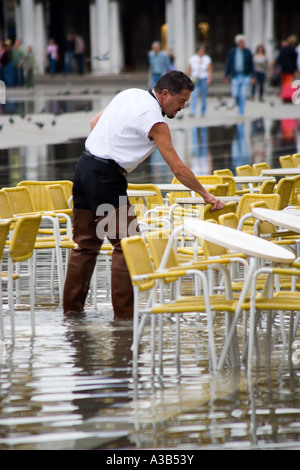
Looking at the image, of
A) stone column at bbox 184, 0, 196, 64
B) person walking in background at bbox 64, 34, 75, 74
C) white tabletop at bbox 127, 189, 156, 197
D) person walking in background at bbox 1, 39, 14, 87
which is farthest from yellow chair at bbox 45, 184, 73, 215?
stone column at bbox 184, 0, 196, 64

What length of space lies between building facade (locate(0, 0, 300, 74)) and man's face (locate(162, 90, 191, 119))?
4227 centimetres

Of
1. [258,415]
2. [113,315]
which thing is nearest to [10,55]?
[113,315]

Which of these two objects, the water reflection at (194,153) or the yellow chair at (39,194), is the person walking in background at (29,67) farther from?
the yellow chair at (39,194)

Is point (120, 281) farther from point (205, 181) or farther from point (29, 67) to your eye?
point (29, 67)

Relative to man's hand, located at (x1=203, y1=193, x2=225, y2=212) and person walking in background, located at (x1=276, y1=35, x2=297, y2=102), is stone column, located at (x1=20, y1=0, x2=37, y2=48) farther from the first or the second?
man's hand, located at (x1=203, y1=193, x2=225, y2=212)

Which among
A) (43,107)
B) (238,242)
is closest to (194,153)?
(43,107)

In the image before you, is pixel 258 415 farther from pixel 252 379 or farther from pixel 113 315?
pixel 113 315

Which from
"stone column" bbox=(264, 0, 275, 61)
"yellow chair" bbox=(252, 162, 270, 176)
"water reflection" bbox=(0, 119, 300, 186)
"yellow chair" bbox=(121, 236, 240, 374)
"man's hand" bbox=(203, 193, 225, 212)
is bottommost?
"water reflection" bbox=(0, 119, 300, 186)

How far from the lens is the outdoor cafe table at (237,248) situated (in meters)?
5.47

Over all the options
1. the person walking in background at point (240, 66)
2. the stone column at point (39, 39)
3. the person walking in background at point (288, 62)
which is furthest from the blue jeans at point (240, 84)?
the stone column at point (39, 39)

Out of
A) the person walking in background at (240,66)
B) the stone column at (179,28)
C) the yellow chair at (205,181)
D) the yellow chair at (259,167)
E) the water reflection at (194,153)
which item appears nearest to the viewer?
the yellow chair at (205,181)

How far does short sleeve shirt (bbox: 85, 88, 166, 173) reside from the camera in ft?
22.6

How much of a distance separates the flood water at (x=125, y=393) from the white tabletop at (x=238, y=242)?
72cm

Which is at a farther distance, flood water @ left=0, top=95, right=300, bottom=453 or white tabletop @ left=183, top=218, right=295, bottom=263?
white tabletop @ left=183, top=218, right=295, bottom=263
